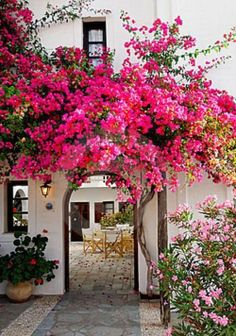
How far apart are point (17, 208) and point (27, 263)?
2.02 meters

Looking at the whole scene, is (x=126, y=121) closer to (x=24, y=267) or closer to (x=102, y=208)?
(x=24, y=267)

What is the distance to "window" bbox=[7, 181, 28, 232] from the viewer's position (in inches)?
396

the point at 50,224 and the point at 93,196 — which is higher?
the point at 93,196

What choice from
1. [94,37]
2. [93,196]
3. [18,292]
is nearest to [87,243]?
[93,196]

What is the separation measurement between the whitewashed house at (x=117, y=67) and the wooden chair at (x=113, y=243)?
Answer: 552cm

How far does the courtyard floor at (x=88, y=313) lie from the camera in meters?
6.81

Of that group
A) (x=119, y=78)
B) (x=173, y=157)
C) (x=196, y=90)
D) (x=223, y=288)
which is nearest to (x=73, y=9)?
(x=119, y=78)

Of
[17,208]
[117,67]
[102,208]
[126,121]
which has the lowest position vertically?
[102,208]

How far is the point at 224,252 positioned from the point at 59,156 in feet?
11.6

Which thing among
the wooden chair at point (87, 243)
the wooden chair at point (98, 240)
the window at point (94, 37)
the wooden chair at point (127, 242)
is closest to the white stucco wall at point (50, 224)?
the window at point (94, 37)

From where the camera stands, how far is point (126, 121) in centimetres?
606

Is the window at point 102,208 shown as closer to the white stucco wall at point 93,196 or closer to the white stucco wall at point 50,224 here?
the white stucco wall at point 93,196

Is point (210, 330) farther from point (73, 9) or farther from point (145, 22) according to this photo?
point (73, 9)

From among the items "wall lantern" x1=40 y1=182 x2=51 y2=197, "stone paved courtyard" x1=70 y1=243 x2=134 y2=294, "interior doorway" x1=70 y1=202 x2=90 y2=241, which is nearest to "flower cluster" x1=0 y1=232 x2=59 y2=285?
"wall lantern" x1=40 y1=182 x2=51 y2=197
